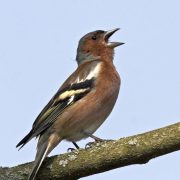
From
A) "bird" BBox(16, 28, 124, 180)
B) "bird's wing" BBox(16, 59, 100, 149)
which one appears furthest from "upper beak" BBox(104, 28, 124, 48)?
"bird's wing" BBox(16, 59, 100, 149)

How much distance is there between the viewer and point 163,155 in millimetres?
4742

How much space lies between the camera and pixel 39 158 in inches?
227

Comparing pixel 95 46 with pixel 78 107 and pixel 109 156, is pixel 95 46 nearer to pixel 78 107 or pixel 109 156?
pixel 78 107

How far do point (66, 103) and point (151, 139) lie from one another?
2790 mm

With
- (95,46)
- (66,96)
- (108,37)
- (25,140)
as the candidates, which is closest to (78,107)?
(66,96)

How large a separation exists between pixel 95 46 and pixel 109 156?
4380mm

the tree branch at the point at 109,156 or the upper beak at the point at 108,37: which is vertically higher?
the upper beak at the point at 108,37

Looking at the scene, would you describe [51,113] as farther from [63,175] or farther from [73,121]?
[63,175]

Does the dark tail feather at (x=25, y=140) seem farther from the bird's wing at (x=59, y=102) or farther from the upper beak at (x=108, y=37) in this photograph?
the upper beak at (x=108, y=37)

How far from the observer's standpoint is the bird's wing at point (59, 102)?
6.85 m

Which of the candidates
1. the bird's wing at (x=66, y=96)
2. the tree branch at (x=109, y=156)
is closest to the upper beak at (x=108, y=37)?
the bird's wing at (x=66, y=96)

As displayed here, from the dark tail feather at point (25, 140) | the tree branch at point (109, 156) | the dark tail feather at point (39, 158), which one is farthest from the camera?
the dark tail feather at point (25, 140)

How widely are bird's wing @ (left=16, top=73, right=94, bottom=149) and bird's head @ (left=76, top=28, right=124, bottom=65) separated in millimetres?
1257

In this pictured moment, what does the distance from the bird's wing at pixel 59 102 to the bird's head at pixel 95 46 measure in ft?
4.12
